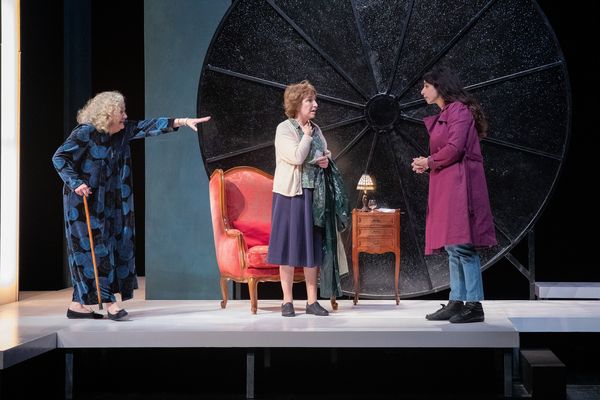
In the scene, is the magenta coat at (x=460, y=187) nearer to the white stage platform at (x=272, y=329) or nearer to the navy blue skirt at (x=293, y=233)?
the white stage platform at (x=272, y=329)

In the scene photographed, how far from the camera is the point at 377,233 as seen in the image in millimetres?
5426

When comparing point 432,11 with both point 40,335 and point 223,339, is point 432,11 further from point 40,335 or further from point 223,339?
point 40,335

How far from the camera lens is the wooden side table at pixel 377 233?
5.42 m

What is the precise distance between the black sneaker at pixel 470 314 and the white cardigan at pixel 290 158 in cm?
115

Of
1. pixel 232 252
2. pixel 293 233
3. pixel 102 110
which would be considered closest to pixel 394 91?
pixel 293 233

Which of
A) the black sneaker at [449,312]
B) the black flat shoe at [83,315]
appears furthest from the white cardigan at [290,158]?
the black flat shoe at [83,315]

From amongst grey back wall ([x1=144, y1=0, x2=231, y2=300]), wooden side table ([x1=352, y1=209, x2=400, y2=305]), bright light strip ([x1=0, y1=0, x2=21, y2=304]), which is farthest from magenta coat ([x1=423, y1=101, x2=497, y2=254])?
bright light strip ([x1=0, y1=0, x2=21, y2=304])

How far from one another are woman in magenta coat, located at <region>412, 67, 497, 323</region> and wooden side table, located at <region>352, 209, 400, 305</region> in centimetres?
83

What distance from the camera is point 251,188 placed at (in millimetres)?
5578

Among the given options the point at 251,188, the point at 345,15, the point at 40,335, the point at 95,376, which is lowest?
the point at 95,376

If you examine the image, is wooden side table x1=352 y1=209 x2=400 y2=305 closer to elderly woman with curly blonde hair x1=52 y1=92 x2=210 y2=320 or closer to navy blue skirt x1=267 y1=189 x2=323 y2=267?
navy blue skirt x1=267 y1=189 x2=323 y2=267

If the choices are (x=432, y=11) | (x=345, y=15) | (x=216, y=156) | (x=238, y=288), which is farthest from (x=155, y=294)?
(x=432, y=11)

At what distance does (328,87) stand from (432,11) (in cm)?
91

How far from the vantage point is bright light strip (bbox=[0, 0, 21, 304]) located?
6.39 metres
